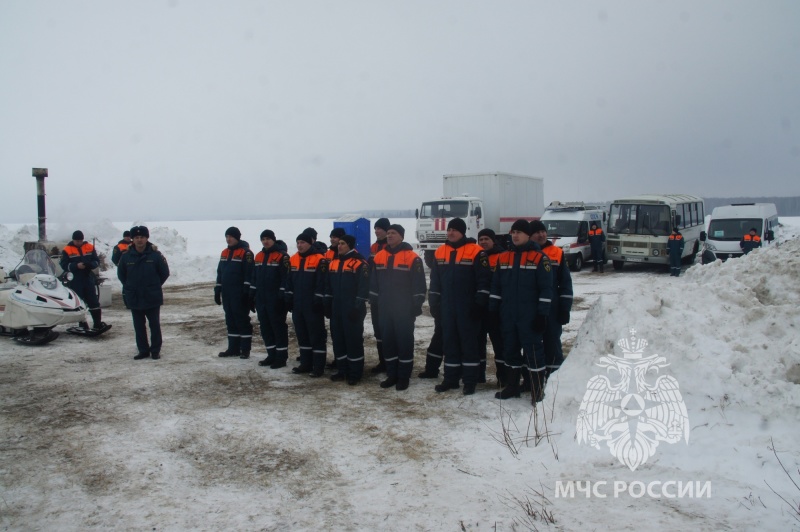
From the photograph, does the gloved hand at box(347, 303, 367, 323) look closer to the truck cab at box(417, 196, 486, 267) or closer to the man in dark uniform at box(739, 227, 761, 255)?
the truck cab at box(417, 196, 486, 267)

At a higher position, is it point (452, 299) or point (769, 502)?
point (452, 299)

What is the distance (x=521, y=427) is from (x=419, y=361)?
3099 millimetres

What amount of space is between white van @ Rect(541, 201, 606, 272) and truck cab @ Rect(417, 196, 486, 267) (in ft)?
9.68

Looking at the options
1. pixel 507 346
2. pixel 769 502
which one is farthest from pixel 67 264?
pixel 769 502

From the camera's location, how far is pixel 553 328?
242 inches

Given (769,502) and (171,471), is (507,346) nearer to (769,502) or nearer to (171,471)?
(769,502)

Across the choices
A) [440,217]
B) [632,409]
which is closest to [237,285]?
[632,409]

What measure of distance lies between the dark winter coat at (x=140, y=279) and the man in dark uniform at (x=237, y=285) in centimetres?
94

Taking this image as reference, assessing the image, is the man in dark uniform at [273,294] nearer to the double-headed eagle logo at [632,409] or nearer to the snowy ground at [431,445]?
the snowy ground at [431,445]

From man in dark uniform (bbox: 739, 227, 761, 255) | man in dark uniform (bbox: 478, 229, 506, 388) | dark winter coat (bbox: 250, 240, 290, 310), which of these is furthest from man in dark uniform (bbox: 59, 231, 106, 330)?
man in dark uniform (bbox: 739, 227, 761, 255)

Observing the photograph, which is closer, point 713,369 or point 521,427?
point 713,369

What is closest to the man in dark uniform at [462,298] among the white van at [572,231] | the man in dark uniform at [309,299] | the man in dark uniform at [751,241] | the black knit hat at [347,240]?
the black knit hat at [347,240]

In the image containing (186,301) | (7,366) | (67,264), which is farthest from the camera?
(186,301)

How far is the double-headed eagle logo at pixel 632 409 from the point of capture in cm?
434
